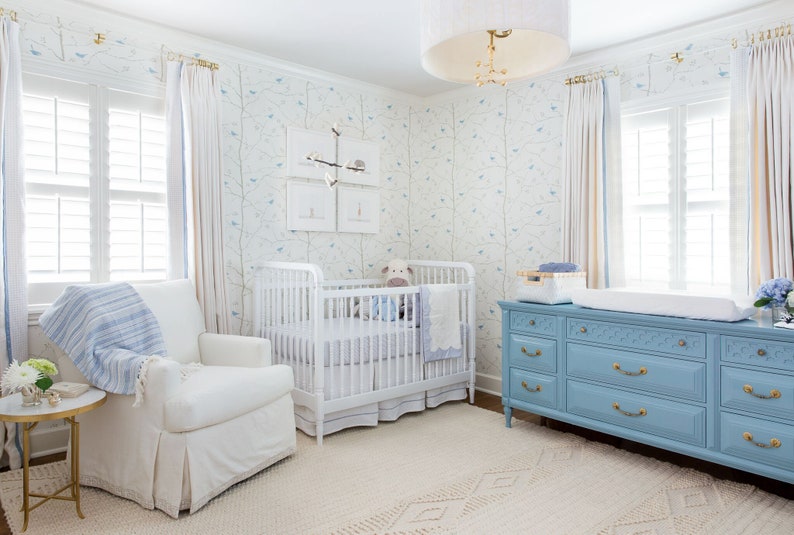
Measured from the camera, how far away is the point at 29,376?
2.01 m

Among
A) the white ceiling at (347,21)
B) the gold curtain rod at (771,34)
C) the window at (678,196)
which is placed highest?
the white ceiling at (347,21)

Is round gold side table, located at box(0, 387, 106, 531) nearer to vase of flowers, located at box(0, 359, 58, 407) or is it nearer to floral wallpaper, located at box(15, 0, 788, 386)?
vase of flowers, located at box(0, 359, 58, 407)

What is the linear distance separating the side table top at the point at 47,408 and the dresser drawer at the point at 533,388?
2225 mm

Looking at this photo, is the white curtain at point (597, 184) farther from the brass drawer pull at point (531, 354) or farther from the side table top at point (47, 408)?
the side table top at point (47, 408)

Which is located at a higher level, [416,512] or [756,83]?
[756,83]

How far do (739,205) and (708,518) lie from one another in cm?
163

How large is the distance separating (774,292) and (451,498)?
1.72 meters

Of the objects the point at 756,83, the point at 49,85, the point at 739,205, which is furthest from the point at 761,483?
the point at 49,85

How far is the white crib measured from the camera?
2.99 meters

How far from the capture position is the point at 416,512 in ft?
7.14

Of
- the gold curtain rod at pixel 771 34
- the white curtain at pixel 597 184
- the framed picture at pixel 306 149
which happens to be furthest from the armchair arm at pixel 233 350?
the gold curtain rod at pixel 771 34

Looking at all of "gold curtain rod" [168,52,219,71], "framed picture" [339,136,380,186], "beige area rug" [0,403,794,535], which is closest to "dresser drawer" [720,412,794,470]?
"beige area rug" [0,403,794,535]

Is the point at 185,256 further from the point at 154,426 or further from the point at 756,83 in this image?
the point at 756,83

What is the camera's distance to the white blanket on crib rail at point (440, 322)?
11.2ft
